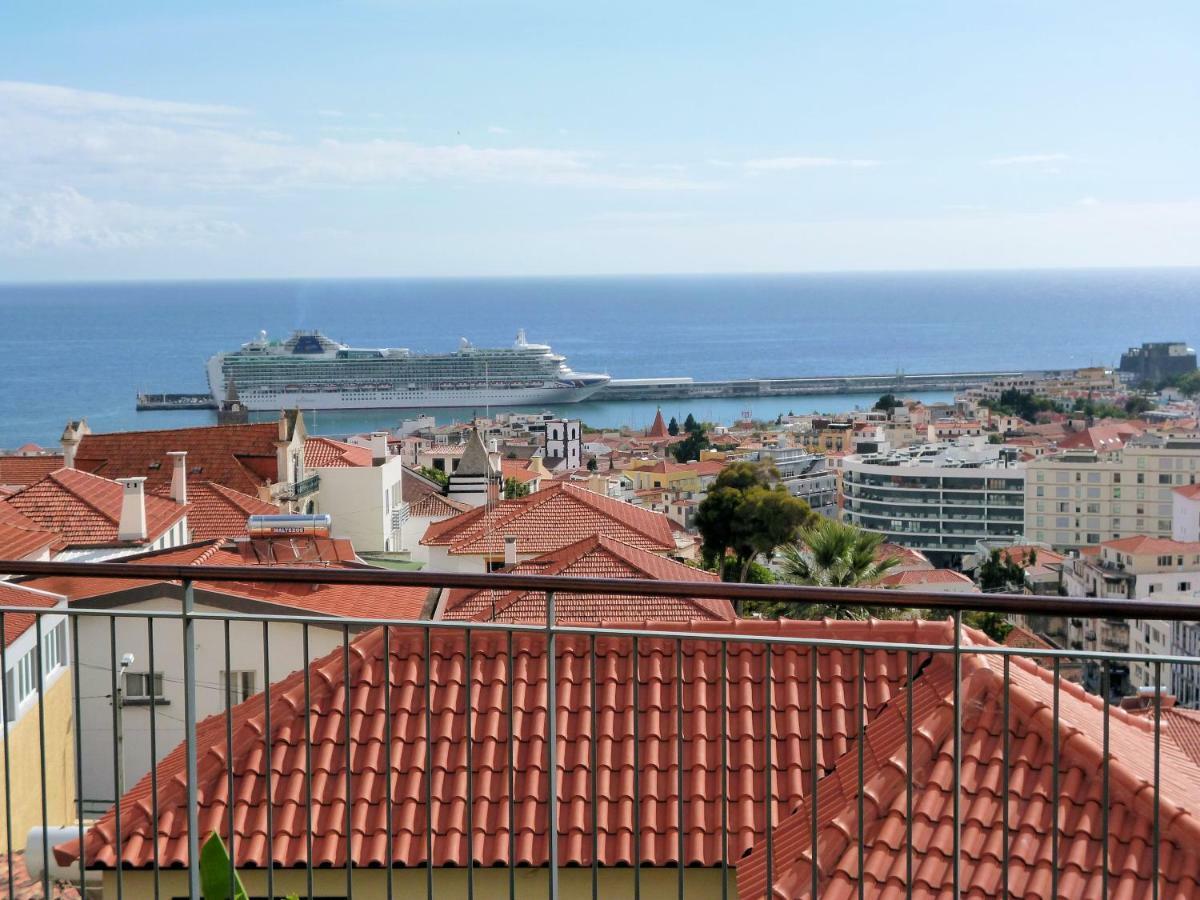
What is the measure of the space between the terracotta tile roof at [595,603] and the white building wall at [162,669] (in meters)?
1.35

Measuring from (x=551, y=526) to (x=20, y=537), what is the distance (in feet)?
23.3

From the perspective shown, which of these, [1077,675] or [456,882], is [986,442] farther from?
[456,882]

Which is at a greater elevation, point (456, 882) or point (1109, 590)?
point (456, 882)

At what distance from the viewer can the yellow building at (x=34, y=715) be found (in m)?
7.55

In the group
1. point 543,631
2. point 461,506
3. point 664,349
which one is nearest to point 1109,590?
point 461,506

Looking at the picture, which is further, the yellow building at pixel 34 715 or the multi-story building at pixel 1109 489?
the multi-story building at pixel 1109 489

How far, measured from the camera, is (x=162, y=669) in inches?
409

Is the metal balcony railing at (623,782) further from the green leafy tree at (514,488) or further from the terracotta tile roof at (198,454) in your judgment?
the green leafy tree at (514,488)

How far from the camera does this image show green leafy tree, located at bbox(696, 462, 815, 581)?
98.4 feet

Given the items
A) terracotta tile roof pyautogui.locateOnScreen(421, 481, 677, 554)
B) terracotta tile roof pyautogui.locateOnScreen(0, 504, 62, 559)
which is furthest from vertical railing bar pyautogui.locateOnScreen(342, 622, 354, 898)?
terracotta tile roof pyautogui.locateOnScreen(421, 481, 677, 554)

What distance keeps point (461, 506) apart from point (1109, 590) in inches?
800

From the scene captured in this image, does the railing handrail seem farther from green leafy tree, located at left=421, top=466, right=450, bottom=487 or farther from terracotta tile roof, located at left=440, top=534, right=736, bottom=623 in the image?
green leafy tree, located at left=421, top=466, right=450, bottom=487

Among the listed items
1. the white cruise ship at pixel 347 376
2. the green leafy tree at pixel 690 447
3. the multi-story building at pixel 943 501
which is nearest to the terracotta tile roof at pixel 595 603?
the multi-story building at pixel 943 501

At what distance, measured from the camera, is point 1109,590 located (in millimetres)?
40656
